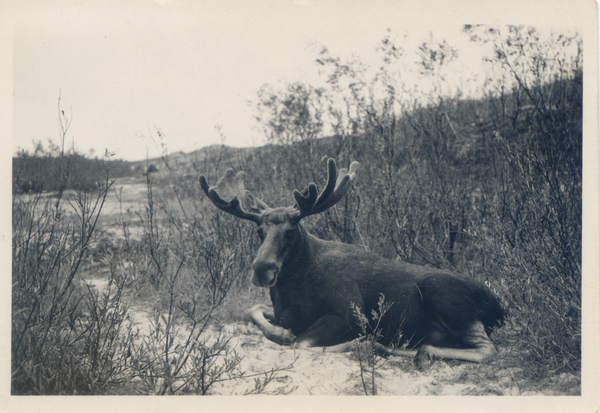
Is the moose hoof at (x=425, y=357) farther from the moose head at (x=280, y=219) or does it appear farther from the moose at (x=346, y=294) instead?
the moose head at (x=280, y=219)

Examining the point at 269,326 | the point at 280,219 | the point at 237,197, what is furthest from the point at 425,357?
the point at 237,197

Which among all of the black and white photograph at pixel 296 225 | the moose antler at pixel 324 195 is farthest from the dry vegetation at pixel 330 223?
the moose antler at pixel 324 195

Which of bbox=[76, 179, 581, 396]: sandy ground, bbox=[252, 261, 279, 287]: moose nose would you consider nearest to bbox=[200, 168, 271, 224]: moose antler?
bbox=[252, 261, 279, 287]: moose nose

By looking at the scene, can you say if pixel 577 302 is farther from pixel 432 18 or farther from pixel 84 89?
pixel 84 89

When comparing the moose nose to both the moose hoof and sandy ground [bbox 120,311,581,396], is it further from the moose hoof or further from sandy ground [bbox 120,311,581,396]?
the moose hoof

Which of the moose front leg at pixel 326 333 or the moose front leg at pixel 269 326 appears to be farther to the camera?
the moose front leg at pixel 269 326

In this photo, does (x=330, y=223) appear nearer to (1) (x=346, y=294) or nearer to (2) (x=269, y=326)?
Answer: (1) (x=346, y=294)

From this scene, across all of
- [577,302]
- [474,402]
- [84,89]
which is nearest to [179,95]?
[84,89]
